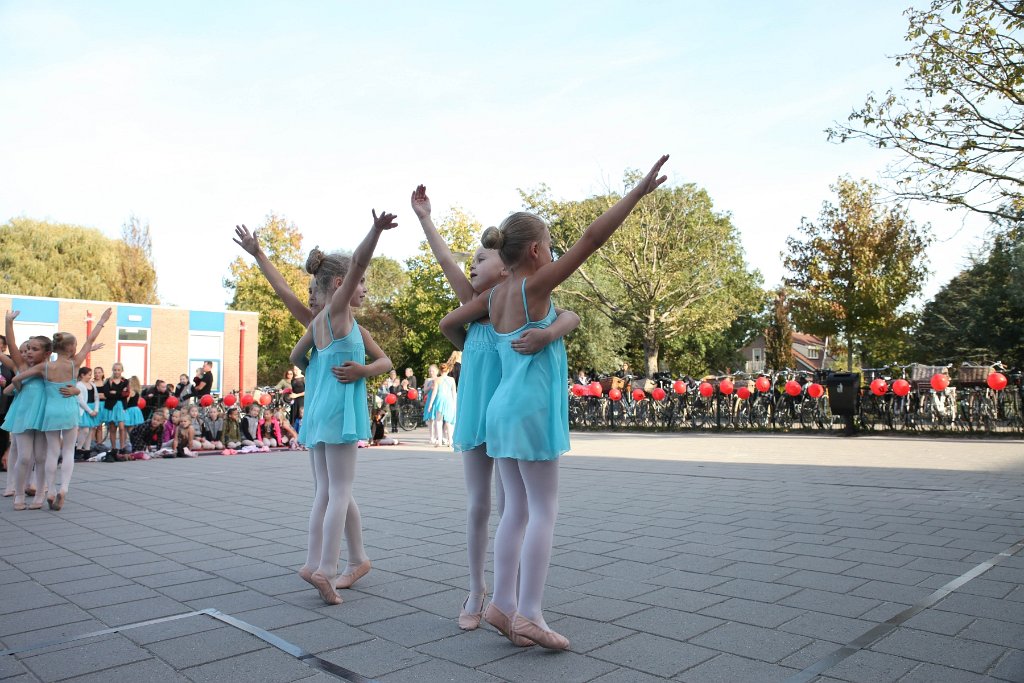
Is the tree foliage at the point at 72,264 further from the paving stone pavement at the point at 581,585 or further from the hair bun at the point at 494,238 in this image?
the hair bun at the point at 494,238

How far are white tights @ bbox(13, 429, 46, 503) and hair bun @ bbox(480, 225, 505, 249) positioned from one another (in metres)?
6.08

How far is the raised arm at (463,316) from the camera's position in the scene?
3705 millimetres

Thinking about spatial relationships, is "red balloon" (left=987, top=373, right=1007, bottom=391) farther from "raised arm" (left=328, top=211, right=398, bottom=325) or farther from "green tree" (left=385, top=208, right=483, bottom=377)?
"green tree" (left=385, top=208, right=483, bottom=377)

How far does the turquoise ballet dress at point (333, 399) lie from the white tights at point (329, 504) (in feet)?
0.29

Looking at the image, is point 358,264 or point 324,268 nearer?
point 358,264

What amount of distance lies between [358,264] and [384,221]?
280 millimetres

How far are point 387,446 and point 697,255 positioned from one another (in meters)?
18.2

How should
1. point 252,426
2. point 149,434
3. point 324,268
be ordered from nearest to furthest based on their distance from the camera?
1. point 324,268
2. point 149,434
3. point 252,426

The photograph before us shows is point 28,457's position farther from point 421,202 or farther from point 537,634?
point 537,634

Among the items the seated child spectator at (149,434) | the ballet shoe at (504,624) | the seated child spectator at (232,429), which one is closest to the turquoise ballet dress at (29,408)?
the ballet shoe at (504,624)

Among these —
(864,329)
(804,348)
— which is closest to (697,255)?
(864,329)

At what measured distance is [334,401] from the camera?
4273mm

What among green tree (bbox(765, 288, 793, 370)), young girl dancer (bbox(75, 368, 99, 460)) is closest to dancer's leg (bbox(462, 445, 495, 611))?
young girl dancer (bbox(75, 368, 99, 460))

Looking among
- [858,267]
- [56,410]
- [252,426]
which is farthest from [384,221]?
[858,267]
